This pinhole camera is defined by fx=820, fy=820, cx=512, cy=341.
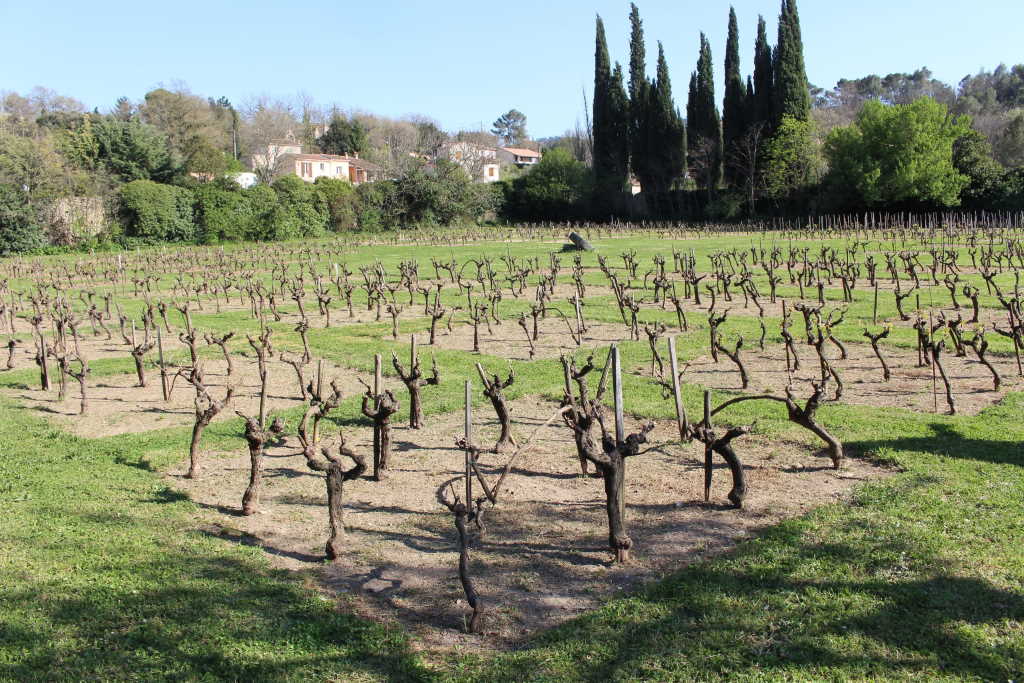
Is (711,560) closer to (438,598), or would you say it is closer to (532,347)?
(438,598)

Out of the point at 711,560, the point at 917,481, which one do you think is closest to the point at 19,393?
the point at 711,560

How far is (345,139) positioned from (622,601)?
91.7 metres

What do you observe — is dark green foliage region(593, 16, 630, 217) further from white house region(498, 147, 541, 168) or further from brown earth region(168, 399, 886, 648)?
brown earth region(168, 399, 886, 648)

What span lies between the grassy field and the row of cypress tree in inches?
1945

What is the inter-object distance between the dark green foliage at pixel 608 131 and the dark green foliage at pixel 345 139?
37740mm

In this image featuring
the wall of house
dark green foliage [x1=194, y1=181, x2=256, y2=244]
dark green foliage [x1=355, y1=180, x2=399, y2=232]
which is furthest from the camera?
the wall of house

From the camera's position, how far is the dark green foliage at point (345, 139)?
91938mm

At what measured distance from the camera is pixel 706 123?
5825 centimetres

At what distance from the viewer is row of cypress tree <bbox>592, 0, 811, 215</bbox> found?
174 feet

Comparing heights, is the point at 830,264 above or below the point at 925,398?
above

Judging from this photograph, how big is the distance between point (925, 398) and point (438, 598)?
7.84 m

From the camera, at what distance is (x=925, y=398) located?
10828 millimetres

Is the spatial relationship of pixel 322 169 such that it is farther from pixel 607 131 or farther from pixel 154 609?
pixel 154 609

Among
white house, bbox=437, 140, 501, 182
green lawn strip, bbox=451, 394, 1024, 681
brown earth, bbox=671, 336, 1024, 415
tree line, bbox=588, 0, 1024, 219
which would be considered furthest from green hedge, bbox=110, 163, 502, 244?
green lawn strip, bbox=451, 394, 1024, 681
